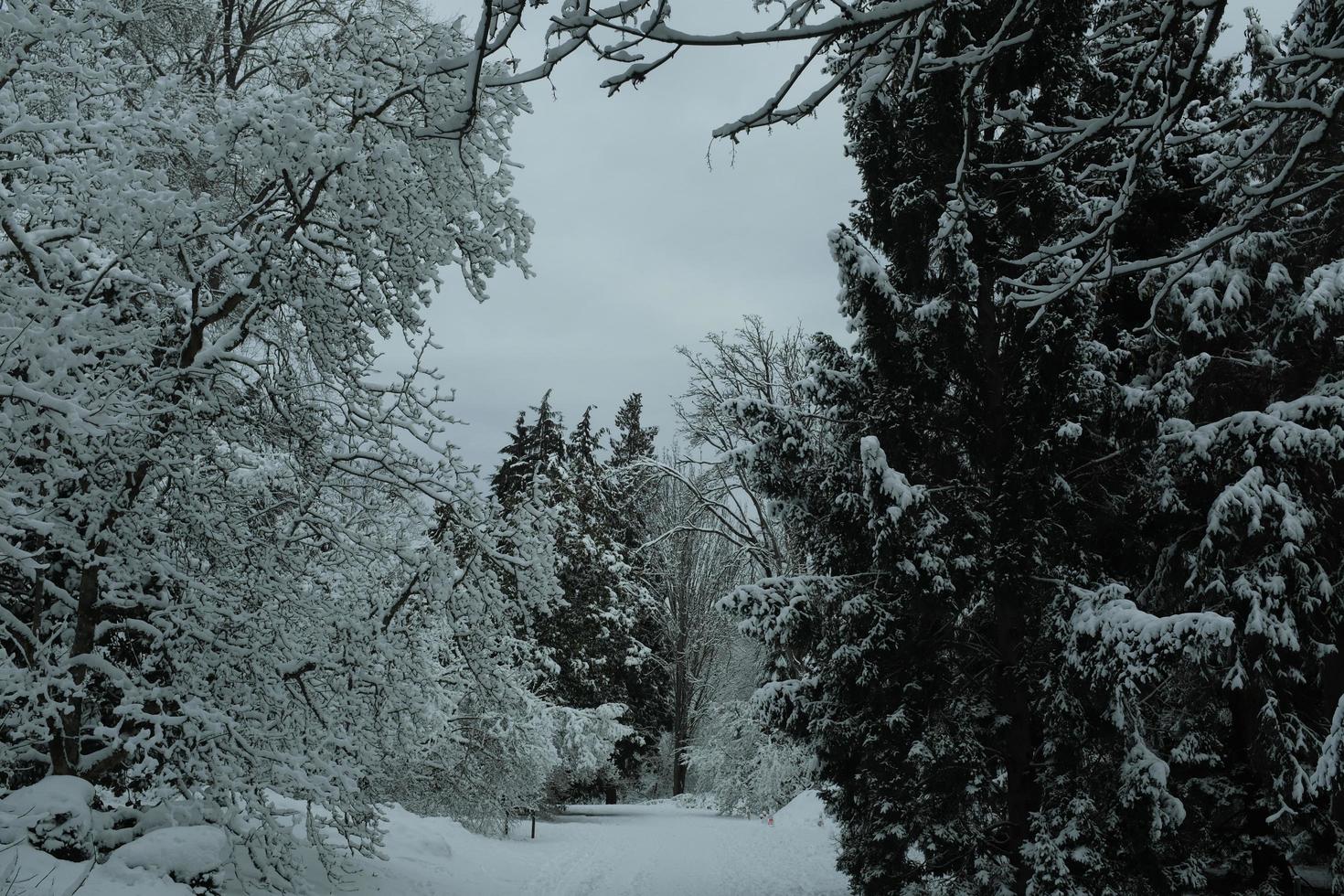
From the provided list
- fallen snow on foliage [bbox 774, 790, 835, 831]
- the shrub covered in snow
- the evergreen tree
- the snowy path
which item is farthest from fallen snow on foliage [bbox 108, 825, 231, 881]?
the evergreen tree

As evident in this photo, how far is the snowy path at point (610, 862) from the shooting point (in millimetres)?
10526

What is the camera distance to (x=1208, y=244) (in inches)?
→ 128

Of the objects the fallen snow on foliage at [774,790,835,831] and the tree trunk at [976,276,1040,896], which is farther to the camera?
the fallen snow on foliage at [774,790,835,831]

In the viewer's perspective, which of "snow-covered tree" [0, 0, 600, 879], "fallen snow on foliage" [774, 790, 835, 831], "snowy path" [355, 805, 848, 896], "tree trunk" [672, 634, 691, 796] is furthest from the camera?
"tree trunk" [672, 634, 691, 796]

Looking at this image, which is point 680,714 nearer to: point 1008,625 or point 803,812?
point 803,812

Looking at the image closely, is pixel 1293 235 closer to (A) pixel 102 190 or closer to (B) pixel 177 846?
(A) pixel 102 190

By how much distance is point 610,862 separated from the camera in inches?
572

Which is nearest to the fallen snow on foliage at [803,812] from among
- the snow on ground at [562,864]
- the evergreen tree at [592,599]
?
the snow on ground at [562,864]

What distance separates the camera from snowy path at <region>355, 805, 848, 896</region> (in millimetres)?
10526

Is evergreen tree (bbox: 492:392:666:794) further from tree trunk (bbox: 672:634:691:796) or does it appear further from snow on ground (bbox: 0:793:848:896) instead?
snow on ground (bbox: 0:793:848:896)

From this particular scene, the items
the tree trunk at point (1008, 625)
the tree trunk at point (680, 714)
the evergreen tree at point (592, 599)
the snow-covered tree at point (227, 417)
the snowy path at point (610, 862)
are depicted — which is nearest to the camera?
the snow-covered tree at point (227, 417)

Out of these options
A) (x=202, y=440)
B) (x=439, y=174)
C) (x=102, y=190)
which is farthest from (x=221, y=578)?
(x=439, y=174)

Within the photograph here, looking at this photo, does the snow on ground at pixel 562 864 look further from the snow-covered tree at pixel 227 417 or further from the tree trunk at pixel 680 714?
the tree trunk at pixel 680 714

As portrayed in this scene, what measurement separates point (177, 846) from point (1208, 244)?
6.52 metres
